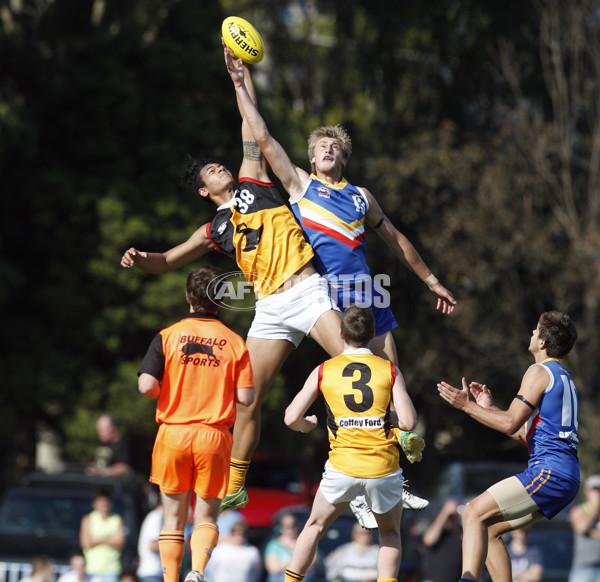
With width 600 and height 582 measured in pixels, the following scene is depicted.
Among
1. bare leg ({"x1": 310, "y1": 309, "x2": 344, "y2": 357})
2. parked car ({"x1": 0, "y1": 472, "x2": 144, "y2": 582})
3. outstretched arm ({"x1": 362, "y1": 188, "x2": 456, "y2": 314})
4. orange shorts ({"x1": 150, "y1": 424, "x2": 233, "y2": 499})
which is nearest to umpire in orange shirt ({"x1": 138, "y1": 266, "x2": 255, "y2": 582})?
orange shorts ({"x1": 150, "y1": 424, "x2": 233, "y2": 499})

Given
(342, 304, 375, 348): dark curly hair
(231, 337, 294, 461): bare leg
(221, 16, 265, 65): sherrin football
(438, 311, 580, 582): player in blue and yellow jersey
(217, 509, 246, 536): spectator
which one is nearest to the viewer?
(438, 311, 580, 582): player in blue and yellow jersey

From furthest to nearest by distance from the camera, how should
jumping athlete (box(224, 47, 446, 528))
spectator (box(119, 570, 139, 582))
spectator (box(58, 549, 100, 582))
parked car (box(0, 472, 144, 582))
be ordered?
parked car (box(0, 472, 144, 582)) < spectator (box(58, 549, 100, 582)) < spectator (box(119, 570, 139, 582)) < jumping athlete (box(224, 47, 446, 528))

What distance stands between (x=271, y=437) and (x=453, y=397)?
42.4 ft

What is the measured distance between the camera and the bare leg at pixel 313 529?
22.4 ft

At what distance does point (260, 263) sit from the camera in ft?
24.5

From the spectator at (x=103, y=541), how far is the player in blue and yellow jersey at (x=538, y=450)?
615 cm

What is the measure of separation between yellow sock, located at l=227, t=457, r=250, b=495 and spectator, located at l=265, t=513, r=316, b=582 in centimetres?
391

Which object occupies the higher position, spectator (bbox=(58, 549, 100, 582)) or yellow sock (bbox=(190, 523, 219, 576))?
yellow sock (bbox=(190, 523, 219, 576))

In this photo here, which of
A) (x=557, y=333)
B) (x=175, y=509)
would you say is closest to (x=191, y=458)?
(x=175, y=509)

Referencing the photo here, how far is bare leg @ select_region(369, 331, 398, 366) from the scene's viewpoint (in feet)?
24.5

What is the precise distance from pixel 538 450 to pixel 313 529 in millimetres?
1565

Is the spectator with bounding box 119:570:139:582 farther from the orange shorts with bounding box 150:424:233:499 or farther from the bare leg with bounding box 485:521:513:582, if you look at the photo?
the bare leg with bounding box 485:521:513:582

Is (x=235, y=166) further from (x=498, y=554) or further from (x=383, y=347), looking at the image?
(x=498, y=554)

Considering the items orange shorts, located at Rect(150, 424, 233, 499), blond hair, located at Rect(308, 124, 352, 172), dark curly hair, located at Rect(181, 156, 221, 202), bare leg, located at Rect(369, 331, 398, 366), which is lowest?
orange shorts, located at Rect(150, 424, 233, 499)
